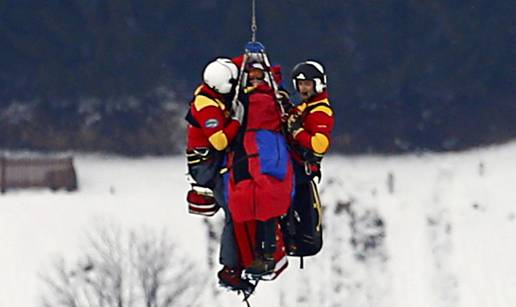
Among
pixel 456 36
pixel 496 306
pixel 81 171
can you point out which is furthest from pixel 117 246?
pixel 456 36

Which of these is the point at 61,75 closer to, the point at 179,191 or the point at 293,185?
the point at 179,191

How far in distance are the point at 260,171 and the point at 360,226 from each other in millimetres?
8838

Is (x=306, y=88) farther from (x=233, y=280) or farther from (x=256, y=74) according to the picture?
(x=233, y=280)

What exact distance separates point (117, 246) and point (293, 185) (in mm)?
8063

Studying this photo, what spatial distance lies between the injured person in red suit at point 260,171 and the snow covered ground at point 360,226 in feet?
23.8

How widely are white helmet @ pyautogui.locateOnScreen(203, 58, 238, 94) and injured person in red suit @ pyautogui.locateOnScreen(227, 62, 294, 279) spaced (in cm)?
7

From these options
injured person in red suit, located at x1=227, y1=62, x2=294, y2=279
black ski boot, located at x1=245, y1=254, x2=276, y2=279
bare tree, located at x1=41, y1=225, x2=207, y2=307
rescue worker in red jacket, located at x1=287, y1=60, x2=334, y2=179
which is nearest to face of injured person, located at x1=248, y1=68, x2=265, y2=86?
injured person in red suit, located at x1=227, y1=62, x2=294, y2=279

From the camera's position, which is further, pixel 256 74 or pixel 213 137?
pixel 256 74

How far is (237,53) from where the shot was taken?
13797 millimetres

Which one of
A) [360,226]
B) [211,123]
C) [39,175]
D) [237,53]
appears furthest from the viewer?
[237,53]

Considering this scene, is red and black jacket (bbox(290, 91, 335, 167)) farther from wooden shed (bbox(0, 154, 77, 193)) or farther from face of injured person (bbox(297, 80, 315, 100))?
wooden shed (bbox(0, 154, 77, 193))

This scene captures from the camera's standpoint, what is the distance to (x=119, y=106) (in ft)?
48.1

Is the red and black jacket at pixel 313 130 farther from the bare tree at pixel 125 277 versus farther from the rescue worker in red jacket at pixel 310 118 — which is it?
the bare tree at pixel 125 277

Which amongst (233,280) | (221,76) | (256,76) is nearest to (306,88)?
(256,76)
